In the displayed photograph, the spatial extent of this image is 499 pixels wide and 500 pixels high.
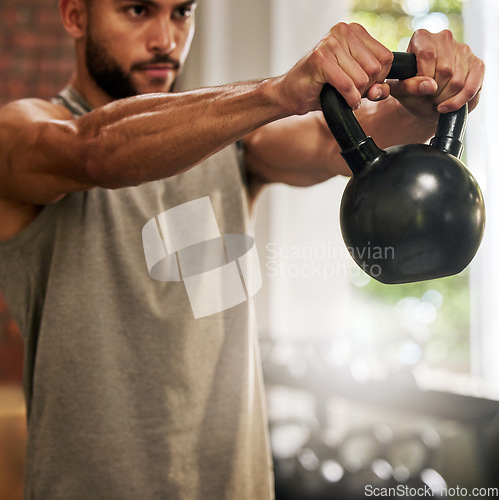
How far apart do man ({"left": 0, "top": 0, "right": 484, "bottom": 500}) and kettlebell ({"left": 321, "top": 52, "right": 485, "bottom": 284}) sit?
288 millimetres

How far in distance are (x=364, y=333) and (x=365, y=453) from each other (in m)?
0.61

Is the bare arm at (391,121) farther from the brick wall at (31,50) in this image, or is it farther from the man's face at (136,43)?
the brick wall at (31,50)

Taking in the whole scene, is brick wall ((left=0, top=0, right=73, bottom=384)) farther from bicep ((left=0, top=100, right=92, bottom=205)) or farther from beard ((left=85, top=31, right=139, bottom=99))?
bicep ((left=0, top=100, right=92, bottom=205))

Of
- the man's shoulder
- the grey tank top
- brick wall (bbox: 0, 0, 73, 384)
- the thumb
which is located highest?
brick wall (bbox: 0, 0, 73, 384)

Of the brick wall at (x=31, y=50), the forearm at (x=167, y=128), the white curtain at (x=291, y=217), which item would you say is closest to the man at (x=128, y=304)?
the forearm at (x=167, y=128)

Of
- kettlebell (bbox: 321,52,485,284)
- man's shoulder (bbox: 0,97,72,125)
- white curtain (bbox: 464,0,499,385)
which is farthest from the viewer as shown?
white curtain (bbox: 464,0,499,385)

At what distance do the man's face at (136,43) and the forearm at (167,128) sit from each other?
0.34 meters

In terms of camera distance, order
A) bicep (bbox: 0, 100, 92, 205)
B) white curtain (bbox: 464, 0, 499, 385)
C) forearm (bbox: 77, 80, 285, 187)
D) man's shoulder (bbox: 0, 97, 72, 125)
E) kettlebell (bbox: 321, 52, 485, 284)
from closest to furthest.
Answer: kettlebell (bbox: 321, 52, 485, 284) < forearm (bbox: 77, 80, 285, 187) < bicep (bbox: 0, 100, 92, 205) < man's shoulder (bbox: 0, 97, 72, 125) < white curtain (bbox: 464, 0, 499, 385)

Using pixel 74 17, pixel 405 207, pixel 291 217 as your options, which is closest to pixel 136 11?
pixel 74 17

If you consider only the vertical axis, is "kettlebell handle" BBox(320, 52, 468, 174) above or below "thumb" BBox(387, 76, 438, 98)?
below

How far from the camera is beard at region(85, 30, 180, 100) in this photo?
105 cm

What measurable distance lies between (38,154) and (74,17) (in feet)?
1.48

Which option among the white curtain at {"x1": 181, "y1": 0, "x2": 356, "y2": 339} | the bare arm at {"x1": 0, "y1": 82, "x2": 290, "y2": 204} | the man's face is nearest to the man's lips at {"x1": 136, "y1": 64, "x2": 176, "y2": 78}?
the man's face

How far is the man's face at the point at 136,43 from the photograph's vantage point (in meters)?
1.03
